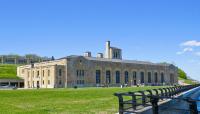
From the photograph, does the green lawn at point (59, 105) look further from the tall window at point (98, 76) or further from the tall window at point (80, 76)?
the tall window at point (98, 76)

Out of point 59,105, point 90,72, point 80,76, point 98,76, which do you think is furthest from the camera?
point 98,76

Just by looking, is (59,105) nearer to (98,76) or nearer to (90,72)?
(90,72)

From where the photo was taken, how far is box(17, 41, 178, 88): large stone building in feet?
323

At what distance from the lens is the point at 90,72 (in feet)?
345

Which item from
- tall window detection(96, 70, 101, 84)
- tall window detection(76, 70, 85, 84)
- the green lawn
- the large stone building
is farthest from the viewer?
tall window detection(96, 70, 101, 84)

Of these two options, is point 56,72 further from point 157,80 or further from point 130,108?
point 130,108

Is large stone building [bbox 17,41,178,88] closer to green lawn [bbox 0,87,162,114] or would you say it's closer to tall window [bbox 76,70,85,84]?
tall window [bbox 76,70,85,84]

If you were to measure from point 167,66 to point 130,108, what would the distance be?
415 ft

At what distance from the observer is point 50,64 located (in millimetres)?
102312

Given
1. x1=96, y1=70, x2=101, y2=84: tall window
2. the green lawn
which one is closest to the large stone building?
x1=96, y1=70, x2=101, y2=84: tall window

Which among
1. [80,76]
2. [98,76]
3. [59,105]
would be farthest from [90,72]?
[59,105]

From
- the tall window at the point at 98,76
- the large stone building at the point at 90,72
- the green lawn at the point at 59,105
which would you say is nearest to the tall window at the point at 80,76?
the large stone building at the point at 90,72

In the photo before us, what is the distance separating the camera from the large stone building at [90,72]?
9838cm

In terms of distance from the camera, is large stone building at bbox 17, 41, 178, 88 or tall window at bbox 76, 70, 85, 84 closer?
large stone building at bbox 17, 41, 178, 88
